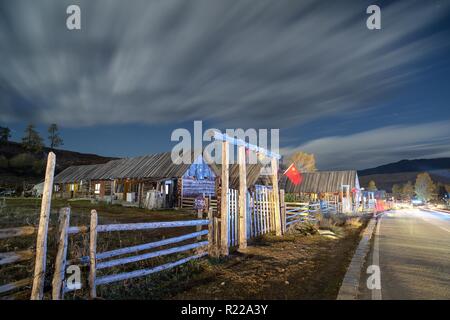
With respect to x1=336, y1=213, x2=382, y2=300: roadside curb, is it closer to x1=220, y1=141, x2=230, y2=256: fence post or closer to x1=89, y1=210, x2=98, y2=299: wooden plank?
x1=220, y1=141, x2=230, y2=256: fence post

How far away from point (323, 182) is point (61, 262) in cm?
4324

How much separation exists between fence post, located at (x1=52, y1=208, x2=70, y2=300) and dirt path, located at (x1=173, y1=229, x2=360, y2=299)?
1784mm

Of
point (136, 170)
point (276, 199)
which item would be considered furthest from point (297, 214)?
point (136, 170)

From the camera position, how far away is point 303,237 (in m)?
11.3

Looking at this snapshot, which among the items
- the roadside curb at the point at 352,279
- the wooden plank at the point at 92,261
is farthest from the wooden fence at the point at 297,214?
the wooden plank at the point at 92,261

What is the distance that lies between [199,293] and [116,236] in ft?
17.9

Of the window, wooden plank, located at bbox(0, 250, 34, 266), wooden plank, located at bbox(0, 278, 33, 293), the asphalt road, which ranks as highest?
the window

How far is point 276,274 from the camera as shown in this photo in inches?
239

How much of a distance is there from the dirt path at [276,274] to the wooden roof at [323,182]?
34092mm

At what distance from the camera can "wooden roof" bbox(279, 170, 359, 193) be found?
4222cm

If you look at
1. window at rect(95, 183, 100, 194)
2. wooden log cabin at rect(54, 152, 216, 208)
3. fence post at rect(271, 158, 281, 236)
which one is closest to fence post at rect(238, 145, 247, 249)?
fence post at rect(271, 158, 281, 236)

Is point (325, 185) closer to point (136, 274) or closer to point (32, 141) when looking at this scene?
point (136, 274)
